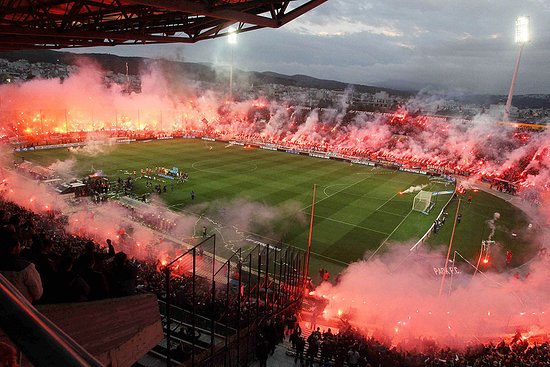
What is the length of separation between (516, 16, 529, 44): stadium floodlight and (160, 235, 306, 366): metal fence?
43926mm

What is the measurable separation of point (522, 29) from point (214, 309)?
52.4 metres

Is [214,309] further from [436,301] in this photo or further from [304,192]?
[304,192]

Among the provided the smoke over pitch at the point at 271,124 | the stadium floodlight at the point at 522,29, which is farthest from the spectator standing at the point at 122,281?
the stadium floodlight at the point at 522,29

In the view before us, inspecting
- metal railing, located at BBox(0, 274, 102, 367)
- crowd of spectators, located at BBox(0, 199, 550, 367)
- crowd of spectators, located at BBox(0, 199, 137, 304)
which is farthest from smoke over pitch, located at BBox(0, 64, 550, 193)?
metal railing, located at BBox(0, 274, 102, 367)

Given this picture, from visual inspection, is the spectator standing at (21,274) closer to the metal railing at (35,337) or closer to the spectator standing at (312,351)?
the metal railing at (35,337)

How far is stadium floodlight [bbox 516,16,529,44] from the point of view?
4600 centimetres

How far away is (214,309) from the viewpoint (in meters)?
10.2

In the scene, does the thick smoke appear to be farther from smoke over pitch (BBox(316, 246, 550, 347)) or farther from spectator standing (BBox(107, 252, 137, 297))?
spectator standing (BBox(107, 252, 137, 297))

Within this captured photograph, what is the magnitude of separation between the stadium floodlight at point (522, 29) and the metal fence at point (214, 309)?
43.9 metres

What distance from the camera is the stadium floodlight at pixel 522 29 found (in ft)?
151

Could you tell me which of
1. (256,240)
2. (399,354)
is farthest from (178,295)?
(256,240)

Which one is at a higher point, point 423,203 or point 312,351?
point 312,351

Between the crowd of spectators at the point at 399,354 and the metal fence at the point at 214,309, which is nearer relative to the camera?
the metal fence at the point at 214,309

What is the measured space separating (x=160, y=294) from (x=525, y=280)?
59.8 feet
